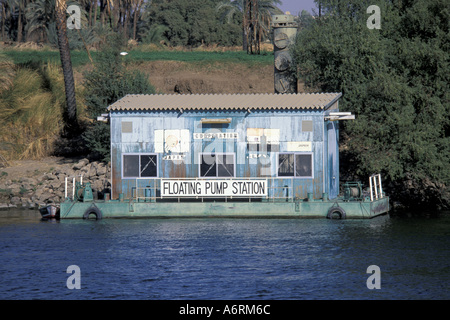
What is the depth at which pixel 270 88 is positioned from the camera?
61156mm

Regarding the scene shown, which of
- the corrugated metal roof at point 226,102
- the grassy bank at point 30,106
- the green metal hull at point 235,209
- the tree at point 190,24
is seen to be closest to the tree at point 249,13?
the tree at point 190,24

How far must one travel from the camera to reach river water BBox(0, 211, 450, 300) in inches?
822

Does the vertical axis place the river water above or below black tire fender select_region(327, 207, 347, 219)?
below

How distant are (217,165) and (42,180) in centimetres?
1316

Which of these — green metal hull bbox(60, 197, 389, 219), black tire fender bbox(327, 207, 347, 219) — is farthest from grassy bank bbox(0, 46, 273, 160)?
black tire fender bbox(327, 207, 347, 219)

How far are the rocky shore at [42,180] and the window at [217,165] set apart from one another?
7201 mm

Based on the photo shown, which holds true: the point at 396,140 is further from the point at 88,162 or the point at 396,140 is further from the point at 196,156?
the point at 88,162

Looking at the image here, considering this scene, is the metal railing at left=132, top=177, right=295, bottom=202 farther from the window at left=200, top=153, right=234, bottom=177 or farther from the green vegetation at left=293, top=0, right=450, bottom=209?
the green vegetation at left=293, top=0, right=450, bottom=209

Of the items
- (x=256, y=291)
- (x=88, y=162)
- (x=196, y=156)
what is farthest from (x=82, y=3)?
(x=256, y=291)

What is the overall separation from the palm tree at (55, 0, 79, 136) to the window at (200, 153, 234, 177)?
1636cm

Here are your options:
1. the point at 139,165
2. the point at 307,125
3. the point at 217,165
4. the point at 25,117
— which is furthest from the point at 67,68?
the point at 307,125

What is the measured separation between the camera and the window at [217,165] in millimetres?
33656

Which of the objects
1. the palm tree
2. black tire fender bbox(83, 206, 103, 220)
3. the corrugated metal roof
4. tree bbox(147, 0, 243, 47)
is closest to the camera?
black tire fender bbox(83, 206, 103, 220)
